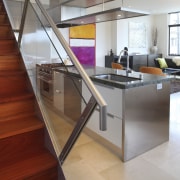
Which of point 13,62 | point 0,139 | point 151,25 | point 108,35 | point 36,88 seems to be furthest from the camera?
point 151,25

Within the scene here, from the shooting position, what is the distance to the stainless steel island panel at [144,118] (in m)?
2.63

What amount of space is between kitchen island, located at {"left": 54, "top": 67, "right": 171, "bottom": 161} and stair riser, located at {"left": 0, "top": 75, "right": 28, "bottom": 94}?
959mm

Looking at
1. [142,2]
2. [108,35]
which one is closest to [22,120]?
[142,2]

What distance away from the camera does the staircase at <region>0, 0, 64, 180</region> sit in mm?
1563

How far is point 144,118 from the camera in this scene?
111 inches

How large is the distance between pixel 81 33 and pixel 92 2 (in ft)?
10.2

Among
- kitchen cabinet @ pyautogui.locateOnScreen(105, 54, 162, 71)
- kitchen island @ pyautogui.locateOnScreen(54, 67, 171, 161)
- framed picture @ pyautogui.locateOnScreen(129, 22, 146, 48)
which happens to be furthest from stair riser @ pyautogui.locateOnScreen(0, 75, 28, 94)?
framed picture @ pyautogui.locateOnScreen(129, 22, 146, 48)

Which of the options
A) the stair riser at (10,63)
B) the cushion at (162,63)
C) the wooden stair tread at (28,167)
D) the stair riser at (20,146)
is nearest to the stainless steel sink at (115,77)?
the stair riser at (10,63)

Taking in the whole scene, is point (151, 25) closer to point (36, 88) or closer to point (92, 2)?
point (92, 2)

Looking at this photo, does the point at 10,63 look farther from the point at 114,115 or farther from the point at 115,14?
the point at 115,14

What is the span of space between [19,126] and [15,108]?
0.25m

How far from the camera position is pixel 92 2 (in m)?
4.71

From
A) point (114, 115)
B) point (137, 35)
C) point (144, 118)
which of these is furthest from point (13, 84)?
point (137, 35)

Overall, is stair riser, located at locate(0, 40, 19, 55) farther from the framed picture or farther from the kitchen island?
the framed picture
